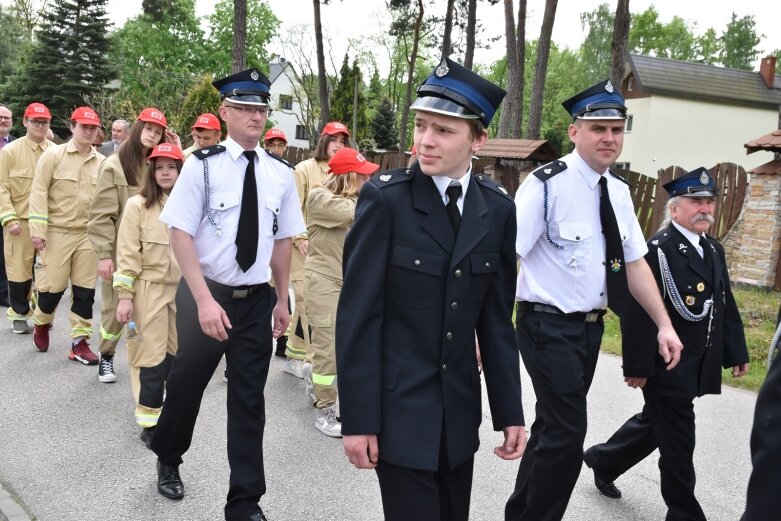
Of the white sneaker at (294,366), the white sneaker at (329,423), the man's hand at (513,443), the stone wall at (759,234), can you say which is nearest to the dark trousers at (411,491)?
the man's hand at (513,443)

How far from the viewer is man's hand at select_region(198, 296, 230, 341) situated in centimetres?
361

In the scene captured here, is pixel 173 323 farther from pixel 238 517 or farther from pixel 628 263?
pixel 628 263

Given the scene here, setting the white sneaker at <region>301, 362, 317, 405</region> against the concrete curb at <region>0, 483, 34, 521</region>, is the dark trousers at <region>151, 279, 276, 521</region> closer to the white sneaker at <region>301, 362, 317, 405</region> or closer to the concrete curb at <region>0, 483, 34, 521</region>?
the concrete curb at <region>0, 483, 34, 521</region>

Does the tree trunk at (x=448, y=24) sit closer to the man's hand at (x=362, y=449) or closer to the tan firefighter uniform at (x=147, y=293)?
the tan firefighter uniform at (x=147, y=293)

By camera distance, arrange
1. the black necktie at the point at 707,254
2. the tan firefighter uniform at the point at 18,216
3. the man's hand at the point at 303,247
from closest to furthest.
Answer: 1. the black necktie at the point at 707,254
2. the man's hand at the point at 303,247
3. the tan firefighter uniform at the point at 18,216

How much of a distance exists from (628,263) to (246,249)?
203cm

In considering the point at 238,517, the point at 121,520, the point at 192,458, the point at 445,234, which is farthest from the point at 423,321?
the point at 192,458

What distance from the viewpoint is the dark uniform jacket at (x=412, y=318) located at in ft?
7.96

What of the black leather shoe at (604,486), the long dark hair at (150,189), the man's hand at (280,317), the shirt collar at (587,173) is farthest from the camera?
the long dark hair at (150,189)

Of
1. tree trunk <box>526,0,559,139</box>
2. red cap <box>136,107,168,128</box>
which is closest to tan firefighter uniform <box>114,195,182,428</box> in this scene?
red cap <box>136,107,168,128</box>

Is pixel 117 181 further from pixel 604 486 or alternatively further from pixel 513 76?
pixel 513 76

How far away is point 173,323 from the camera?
5246 mm

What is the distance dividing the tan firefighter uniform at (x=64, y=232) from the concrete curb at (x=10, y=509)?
9.93 ft

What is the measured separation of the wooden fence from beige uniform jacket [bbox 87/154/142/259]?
339 inches
